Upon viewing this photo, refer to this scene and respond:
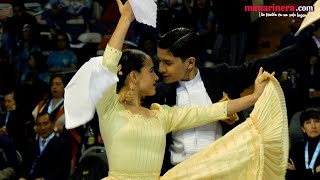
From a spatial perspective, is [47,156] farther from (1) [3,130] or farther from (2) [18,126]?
(2) [18,126]

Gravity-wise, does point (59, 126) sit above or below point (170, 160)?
below

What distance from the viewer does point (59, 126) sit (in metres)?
6.53

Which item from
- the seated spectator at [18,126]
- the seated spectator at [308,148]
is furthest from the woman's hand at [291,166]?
the seated spectator at [18,126]

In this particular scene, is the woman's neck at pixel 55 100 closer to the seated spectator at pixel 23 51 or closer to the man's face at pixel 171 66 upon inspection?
the seated spectator at pixel 23 51

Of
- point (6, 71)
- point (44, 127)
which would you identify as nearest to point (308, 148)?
point (44, 127)

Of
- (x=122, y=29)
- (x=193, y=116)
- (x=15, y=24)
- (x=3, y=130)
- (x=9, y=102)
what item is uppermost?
(x=122, y=29)

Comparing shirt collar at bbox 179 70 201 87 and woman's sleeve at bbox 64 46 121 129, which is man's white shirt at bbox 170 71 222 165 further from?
woman's sleeve at bbox 64 46 121 129

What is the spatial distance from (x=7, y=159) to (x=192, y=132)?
283 cm

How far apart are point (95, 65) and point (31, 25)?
165 inches

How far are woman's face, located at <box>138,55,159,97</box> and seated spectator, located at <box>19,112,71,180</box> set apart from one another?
2.34 meters

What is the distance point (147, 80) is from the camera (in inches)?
151

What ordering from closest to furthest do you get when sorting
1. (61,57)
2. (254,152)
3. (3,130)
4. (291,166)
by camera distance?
(254,152)
(291,166)
(3,130)
(61,57)

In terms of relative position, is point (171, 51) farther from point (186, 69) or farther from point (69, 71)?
point (69, 71)

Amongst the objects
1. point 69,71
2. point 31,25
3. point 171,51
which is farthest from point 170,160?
point 31,25
